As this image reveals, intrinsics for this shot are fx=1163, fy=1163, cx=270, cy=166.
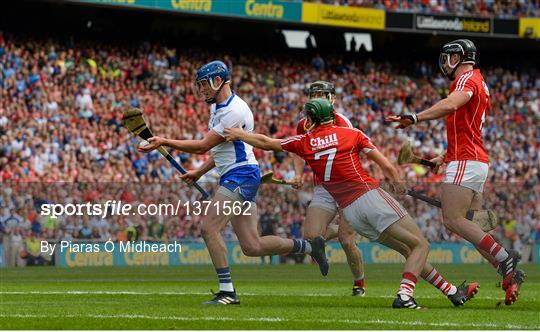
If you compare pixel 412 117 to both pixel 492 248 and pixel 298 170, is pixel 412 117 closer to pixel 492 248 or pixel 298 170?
pixel 492 248

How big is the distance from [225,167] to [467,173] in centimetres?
264

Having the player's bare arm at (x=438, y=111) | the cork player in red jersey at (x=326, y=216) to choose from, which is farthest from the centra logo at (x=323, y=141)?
the cork player in red jersey at (x=326, y=216)

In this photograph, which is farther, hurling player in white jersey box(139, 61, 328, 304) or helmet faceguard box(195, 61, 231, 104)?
helmet faceguard box(195, 61, 231, 104)

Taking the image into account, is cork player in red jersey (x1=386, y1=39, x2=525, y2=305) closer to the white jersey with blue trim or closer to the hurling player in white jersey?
the hurling player in white jersey

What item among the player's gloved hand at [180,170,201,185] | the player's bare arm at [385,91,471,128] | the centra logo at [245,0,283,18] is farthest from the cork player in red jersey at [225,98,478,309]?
the centra logo at [245,0,283,18]

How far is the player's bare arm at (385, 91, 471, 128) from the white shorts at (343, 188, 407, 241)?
0.80 metres

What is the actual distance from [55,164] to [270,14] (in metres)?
12.4

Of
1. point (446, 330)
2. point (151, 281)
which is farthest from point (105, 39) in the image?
point (446, 330)

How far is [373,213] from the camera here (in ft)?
38.9

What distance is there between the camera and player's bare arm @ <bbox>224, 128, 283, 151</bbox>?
1190 cm

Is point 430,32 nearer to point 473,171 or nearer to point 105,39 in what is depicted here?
point 105,39

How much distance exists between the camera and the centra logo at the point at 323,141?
38.9ft

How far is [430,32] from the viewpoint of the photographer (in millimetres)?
42281

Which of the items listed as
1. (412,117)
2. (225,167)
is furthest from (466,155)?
(225,167)
